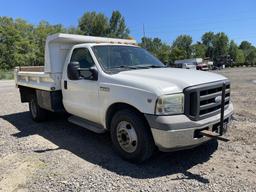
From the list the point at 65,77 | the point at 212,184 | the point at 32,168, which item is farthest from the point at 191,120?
the point at 65,77

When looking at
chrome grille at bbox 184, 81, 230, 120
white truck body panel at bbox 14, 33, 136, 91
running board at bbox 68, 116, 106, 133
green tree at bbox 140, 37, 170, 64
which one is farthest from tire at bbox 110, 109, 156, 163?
green tree at bbox 140, 37, 170, 64

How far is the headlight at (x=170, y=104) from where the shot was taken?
349 centimetres

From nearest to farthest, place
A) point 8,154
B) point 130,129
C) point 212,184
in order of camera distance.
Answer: point 212,184 < point 130,129 < point 8,154

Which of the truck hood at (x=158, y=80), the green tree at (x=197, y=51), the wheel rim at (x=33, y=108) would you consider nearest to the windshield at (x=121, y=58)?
the truck hood at (x=158, y=80)

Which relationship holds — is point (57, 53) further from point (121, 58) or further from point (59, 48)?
point (121, 58)

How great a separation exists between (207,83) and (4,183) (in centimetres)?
345

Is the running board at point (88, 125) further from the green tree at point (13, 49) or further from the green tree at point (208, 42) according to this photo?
the green tree at point (208, 42)

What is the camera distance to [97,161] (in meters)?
4.30

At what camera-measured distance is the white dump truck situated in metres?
3.54

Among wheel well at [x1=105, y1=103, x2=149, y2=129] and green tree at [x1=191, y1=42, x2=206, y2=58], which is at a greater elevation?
green tree at [x1=191, y1=42, x2=206, y2=58]

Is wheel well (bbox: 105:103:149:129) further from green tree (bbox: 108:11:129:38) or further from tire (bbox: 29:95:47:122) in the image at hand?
green tree (bbox: 108:11:129:38)

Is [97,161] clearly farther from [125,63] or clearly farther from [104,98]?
[125,63]

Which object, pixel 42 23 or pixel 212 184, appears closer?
pixel 212 184

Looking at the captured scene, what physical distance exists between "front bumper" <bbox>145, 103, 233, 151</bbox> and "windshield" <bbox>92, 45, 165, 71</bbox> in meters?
1.47
